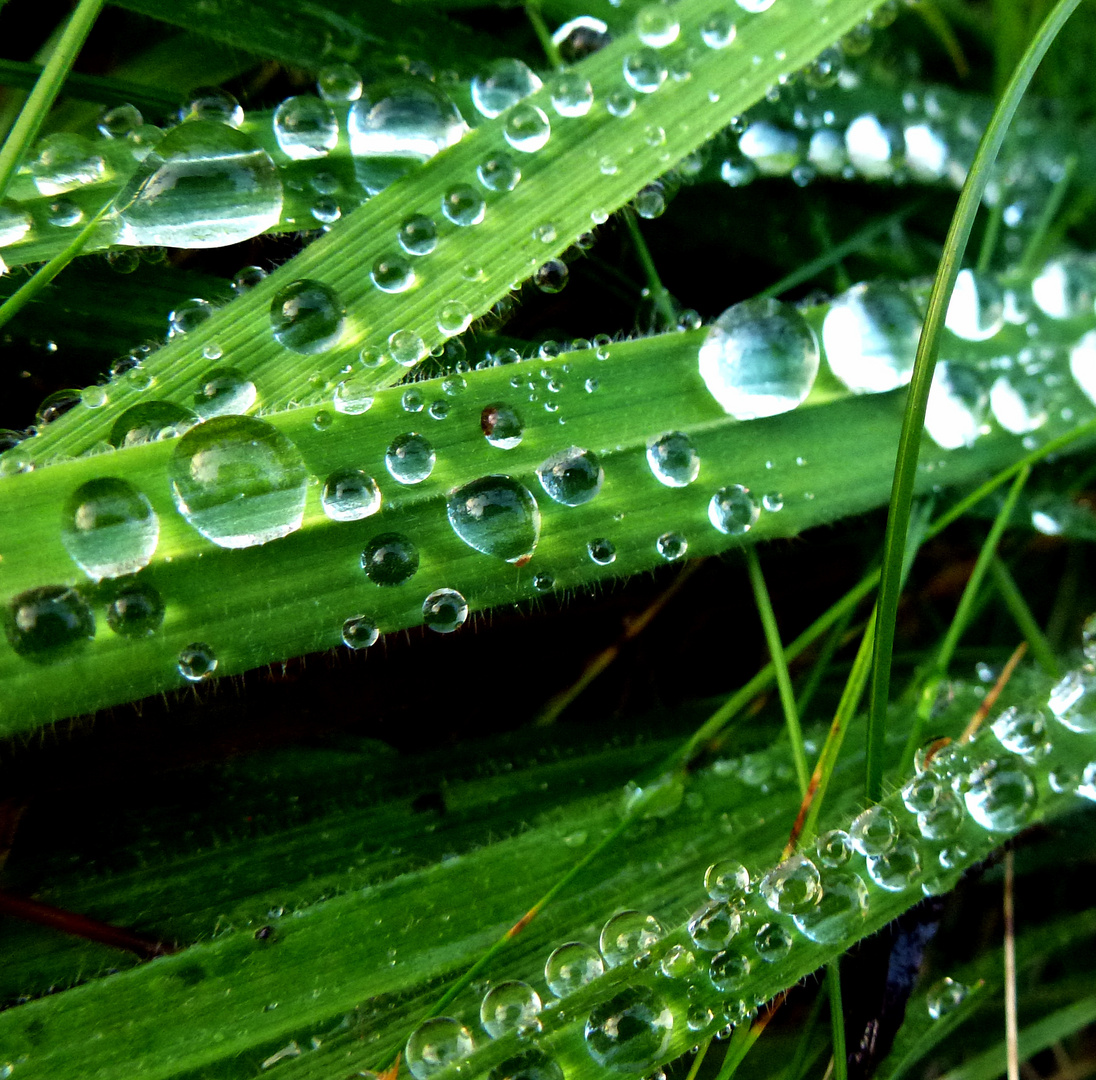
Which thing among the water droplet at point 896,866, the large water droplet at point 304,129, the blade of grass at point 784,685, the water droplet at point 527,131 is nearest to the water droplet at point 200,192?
the large water droplet at point 304,129

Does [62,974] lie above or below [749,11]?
below

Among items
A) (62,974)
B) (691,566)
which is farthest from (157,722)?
(691,566)

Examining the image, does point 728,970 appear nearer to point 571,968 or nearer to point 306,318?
point 571,968

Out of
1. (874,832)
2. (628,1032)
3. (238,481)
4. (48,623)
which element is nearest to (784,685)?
(874,832)

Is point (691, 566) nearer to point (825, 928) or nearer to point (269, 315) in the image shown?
point (825, 928)

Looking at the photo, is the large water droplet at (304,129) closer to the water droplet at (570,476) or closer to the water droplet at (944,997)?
the water droplet at (570,476)
